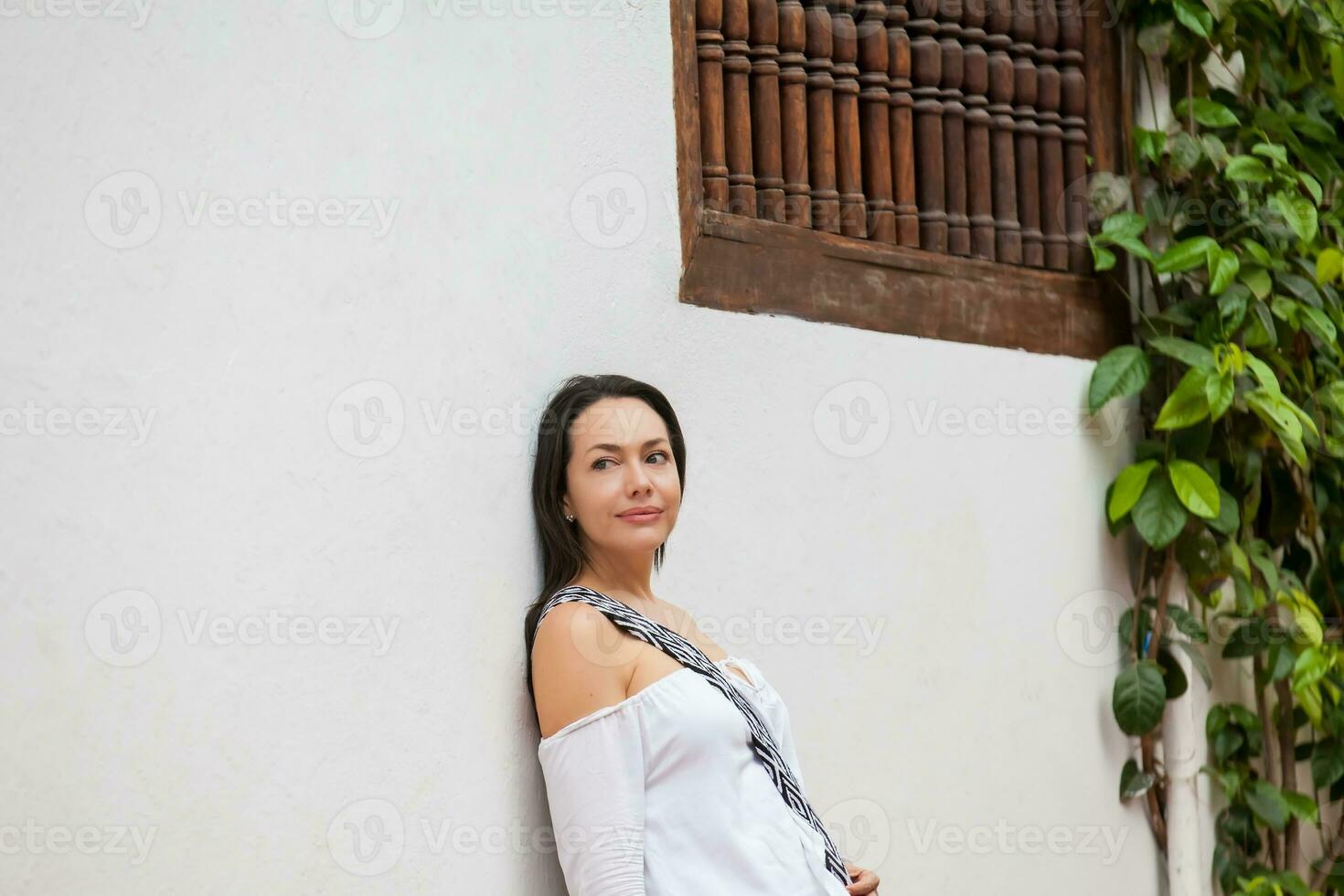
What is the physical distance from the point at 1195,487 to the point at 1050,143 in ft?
2.65

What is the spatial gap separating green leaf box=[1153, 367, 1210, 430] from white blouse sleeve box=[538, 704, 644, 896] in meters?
1.52

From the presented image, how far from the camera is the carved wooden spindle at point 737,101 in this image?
96.3 inches

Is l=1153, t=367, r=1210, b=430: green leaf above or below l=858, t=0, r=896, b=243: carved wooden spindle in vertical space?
below

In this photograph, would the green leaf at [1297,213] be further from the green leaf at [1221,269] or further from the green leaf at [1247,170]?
the green leaf at [1221,269]

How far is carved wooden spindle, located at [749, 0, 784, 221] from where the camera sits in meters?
2.49

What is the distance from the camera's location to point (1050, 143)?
Result: 3.02 metres

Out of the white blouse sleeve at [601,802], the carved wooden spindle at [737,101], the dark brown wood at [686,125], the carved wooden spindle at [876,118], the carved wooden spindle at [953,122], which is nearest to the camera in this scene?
the white blouse sleeve at [601,802]

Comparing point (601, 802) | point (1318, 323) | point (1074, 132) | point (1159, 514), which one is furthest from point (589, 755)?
point (1318, 323)

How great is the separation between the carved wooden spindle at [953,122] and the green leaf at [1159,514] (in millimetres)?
649

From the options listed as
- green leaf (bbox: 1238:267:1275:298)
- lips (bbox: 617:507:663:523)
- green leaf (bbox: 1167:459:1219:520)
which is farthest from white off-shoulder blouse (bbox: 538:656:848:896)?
green leaf (bbox: 1238:267:1275:298)

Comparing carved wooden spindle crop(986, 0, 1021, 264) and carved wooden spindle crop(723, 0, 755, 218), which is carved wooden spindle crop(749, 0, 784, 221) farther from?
carved wooden spindle crop(986, 0, 1021, 264)

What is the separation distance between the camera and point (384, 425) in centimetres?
185

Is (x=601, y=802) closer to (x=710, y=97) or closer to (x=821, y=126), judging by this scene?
(x=710, y=97)

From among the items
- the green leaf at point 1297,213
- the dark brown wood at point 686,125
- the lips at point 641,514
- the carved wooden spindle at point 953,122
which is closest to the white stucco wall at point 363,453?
the dark brown wood at point 686,125
